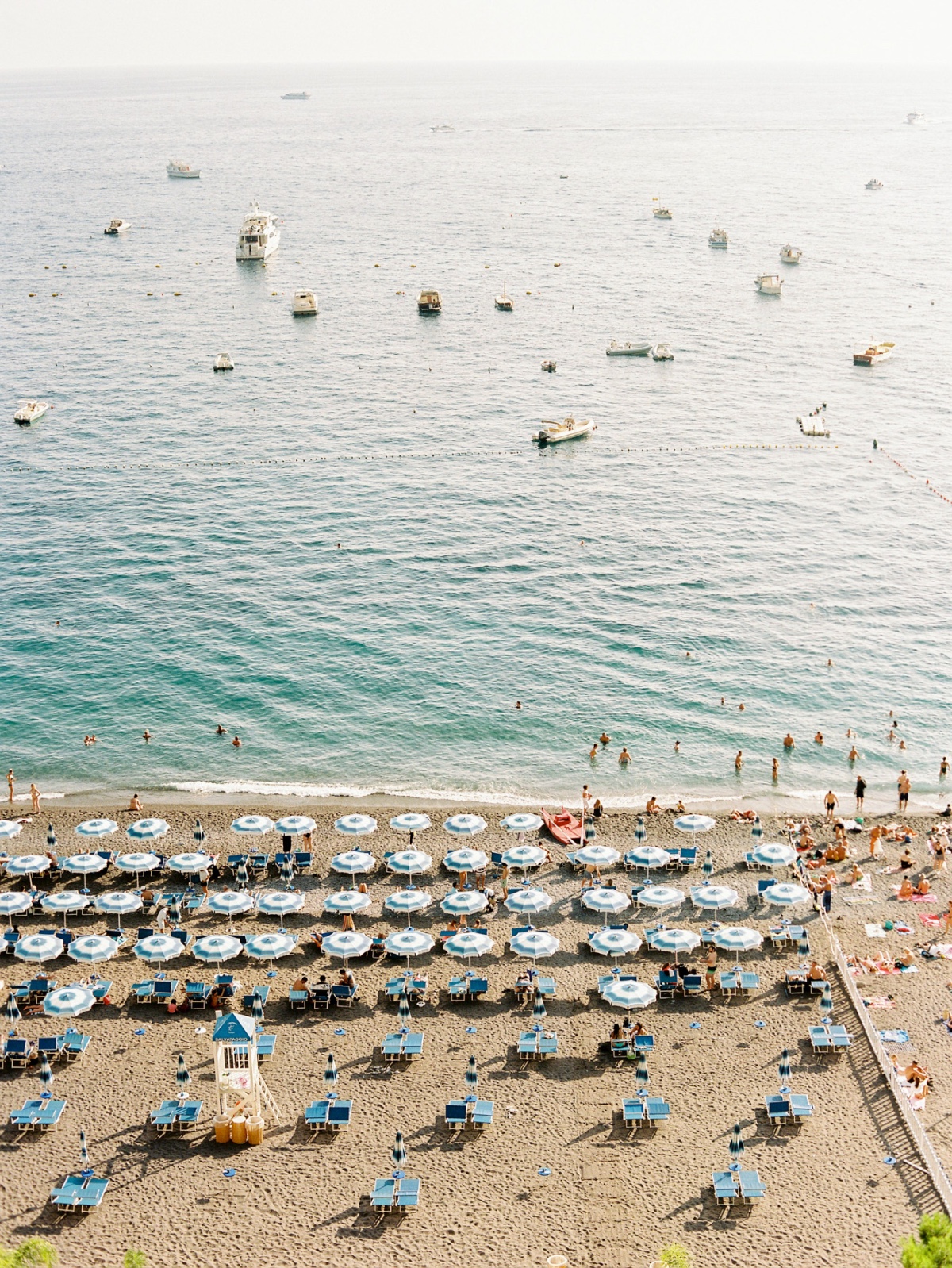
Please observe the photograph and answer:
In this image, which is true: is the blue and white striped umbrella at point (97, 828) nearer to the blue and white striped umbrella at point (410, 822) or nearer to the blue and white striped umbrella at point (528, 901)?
the blue and white striped umbrella at point (410, 822)

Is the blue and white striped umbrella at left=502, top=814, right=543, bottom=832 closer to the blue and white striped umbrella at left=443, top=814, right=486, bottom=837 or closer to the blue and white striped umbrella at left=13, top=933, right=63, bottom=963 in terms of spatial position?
the blue and white striped umbrella at left=443, top=814, right=486, bottom=837

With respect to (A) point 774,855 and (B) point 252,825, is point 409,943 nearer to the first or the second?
(B) point 252,825

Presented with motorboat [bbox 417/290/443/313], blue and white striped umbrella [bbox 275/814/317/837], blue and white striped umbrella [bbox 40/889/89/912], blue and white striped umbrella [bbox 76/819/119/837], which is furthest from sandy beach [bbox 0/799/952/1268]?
motorboat [bbox 417/290/443/313]

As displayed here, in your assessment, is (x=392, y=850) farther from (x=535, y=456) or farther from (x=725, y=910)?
(x=535, y=456)

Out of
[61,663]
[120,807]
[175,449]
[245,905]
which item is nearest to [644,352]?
[175,449]

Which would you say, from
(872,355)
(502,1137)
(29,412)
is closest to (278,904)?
(502,1137)

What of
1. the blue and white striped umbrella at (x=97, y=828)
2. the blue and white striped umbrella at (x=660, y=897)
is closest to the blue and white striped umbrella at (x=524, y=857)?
the blue and white striped umbrella at (x=660, y=897)
